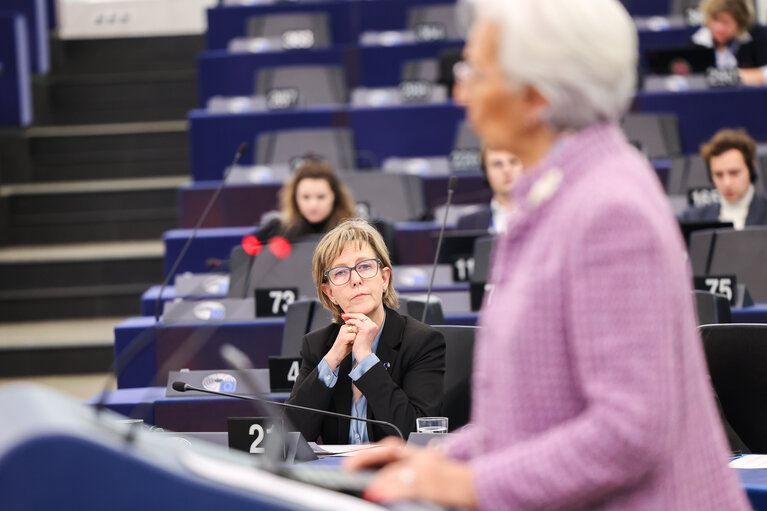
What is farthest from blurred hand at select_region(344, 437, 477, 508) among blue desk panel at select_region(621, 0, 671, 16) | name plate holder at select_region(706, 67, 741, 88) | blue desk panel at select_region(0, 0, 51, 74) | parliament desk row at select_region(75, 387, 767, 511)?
blue desk panel at select_region(0, 0, 51, 74)

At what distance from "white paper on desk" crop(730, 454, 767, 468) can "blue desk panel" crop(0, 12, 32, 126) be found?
588 centimetres

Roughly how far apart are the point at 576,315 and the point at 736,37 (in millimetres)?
5617

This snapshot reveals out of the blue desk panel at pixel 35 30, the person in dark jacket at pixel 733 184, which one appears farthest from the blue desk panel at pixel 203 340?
the blue desk panel at pixel 35 30

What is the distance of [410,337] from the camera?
100 inches

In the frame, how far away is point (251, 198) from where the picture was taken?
5320 millimetres

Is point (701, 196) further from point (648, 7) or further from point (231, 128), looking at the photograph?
point (648, 7)

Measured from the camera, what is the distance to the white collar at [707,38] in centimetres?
608

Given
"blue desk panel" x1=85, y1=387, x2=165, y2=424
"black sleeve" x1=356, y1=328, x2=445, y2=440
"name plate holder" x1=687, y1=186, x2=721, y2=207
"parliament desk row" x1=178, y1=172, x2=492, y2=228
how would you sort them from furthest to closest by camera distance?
"parliament desk row" x1=178, y1=172, x2=492, y2=228 → "name plate holder" x1=687, y1=186, x2=721, y2=207 → "blue desk panel" x1=85, y1=387, x2=165, y2=424 → "black sleeve" x1=356, y1=328, x2=445, y2=440

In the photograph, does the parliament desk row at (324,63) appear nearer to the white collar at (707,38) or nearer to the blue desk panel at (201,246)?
the white collar at (707,38)

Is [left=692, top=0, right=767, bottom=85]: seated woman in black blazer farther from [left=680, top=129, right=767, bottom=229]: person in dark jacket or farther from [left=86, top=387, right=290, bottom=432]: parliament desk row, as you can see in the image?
[left=86, top=387, right=290, bottom=432]: parliament desk row

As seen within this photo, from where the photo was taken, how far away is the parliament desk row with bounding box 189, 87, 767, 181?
19.4 feet

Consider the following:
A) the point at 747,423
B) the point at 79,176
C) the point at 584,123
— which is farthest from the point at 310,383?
the point at 79,176

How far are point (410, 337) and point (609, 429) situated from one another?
67.1 inches

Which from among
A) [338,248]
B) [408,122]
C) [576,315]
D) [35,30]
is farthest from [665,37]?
[576,315]
